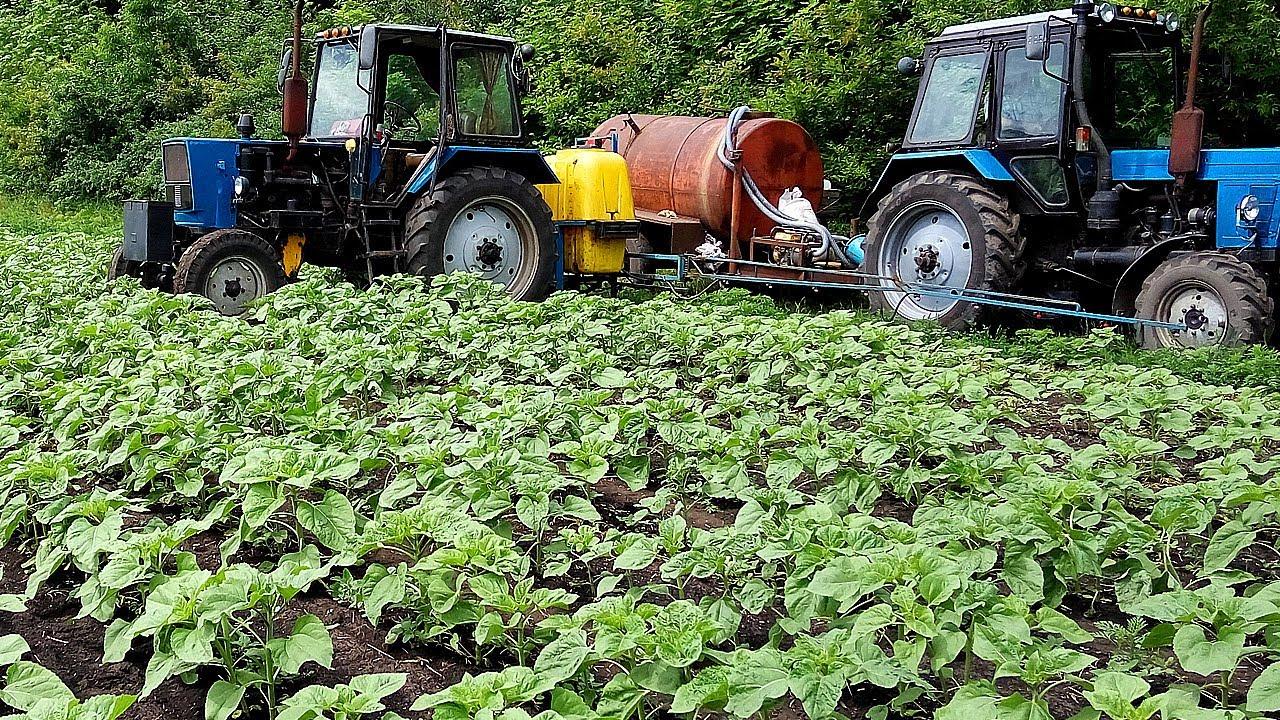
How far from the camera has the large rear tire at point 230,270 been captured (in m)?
7.89

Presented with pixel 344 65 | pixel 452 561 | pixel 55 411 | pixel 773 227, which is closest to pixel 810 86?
pixel 773 227

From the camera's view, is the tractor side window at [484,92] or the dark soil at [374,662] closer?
the dark soil at [374,662]

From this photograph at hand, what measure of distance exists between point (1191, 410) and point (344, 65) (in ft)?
21.0

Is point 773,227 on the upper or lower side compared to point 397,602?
upper

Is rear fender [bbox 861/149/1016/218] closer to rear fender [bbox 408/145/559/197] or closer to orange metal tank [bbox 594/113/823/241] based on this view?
orange metal tank [bbox 594/113/823/241]

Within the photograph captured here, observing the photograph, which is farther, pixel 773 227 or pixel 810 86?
pixel 810 86

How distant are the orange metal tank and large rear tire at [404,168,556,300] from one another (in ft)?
5.47

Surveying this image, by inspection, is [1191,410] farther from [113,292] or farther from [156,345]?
[113,292]

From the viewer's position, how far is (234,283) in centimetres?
815

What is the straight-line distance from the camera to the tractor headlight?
24.8 feet

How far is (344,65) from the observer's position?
29.9 feet

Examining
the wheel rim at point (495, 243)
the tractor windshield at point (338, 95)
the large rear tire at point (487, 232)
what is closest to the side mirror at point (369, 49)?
the tractor windshield at point (338, 95)

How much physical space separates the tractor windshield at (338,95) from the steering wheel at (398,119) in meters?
0.16

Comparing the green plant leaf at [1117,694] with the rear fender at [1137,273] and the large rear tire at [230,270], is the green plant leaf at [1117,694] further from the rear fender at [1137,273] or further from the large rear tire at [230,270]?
the large rear tire at [230,270]
